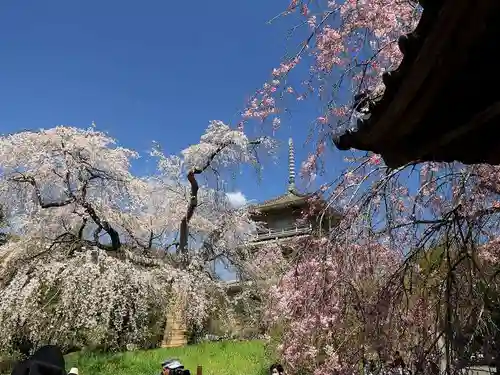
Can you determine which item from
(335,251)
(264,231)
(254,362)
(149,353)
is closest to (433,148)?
(335,251)

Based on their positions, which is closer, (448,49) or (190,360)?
(448,49)

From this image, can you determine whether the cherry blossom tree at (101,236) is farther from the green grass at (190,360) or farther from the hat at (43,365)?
the hat at (43,365)

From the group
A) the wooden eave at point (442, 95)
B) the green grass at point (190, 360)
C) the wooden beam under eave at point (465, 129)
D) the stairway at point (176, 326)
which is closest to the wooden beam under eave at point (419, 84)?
the wooden eave at point (442, 95)

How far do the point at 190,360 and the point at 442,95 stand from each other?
884cm

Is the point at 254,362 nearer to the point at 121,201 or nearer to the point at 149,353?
the point at 149,353

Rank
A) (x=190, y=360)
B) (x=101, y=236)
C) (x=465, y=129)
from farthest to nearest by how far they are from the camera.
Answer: (x=101, y=236) → (x=190, y=360) → (x=465, y=129)

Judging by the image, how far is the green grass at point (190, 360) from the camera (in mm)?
9148

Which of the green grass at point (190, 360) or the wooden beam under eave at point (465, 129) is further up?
the wooden beam under eave at point (465, 129)

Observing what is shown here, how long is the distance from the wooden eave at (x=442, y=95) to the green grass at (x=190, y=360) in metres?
7.41

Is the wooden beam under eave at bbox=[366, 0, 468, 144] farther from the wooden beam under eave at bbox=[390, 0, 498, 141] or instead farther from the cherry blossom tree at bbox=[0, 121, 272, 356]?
the cherry blossom tree at bbox=[0, 121, 272, 356]

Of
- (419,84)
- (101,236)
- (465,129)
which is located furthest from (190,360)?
(419,84)

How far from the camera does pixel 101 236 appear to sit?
11.1 m

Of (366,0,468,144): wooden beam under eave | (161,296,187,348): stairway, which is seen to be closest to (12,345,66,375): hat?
(366,0,468,144): wooden beam under eave

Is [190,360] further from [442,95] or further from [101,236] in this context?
[442,95]
